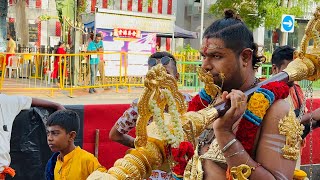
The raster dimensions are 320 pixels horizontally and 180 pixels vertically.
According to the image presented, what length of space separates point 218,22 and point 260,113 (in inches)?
17.3

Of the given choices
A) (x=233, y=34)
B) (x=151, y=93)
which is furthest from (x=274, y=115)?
(x=151, y=93)

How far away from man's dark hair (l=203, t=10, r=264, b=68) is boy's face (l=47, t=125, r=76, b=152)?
1991mm

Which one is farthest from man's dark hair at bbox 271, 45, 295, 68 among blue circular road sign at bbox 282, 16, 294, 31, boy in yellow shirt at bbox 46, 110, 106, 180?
blue circular road sign at bbox 282, 16, 294, 31

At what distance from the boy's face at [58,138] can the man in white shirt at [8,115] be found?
2.77 feet

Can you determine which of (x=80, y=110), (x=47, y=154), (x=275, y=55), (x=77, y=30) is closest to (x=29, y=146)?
(x=47, y=154)

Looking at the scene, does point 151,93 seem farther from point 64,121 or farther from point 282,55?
point 282,55

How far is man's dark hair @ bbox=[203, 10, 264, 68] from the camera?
212 cm

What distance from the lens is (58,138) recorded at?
388 cm

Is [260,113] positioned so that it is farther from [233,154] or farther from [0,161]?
[0,161]

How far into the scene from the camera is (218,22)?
2.20 metres

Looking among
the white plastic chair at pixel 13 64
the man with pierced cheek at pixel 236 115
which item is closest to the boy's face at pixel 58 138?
the man with pierced cheek at pixel 236 115

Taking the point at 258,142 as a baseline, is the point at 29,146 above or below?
below

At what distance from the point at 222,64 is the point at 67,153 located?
209 centimetres

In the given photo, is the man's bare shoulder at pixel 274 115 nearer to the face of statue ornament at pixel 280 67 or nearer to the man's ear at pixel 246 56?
the man's ear at pixel 246 56
